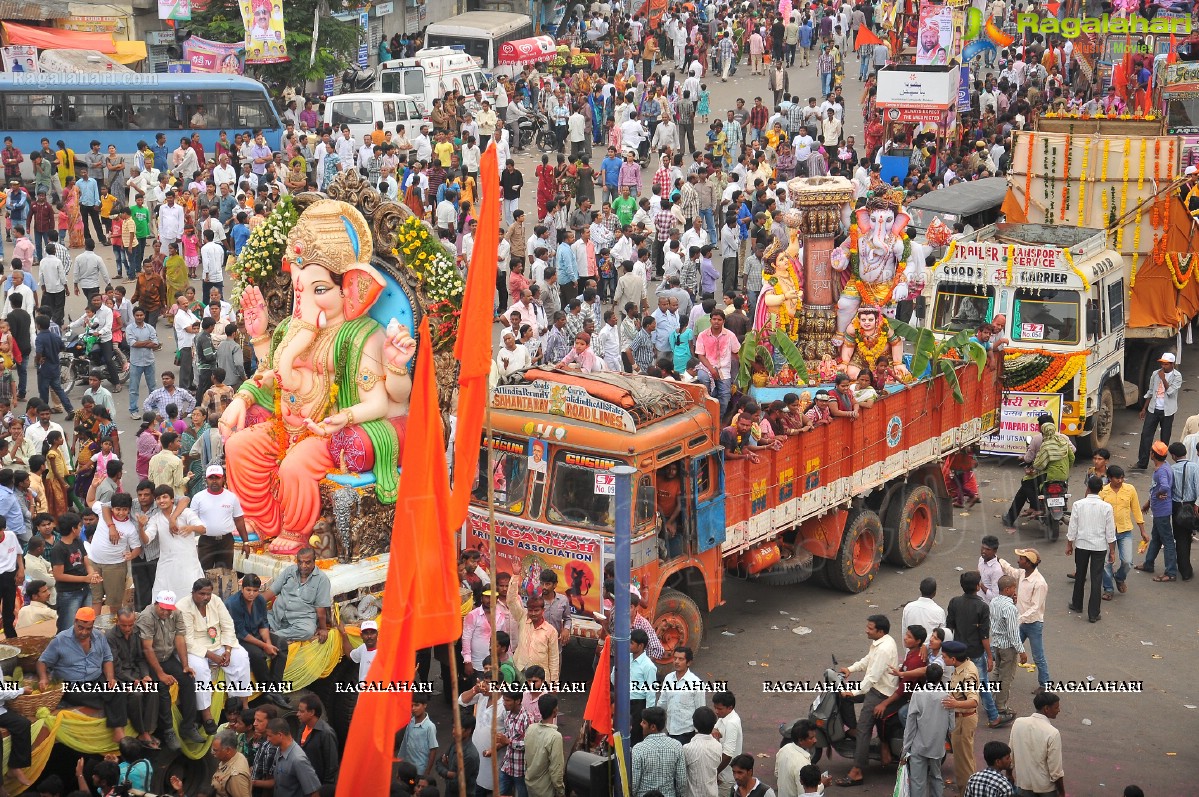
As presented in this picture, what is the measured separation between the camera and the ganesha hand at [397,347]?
14.0m

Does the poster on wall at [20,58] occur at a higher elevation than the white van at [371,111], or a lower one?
higher

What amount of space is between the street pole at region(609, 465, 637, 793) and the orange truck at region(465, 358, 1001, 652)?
2188 millimetres

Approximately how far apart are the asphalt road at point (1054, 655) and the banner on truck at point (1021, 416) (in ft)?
2.49

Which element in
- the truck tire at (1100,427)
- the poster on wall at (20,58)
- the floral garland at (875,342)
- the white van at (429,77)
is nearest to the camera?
the floral garland at (875,342)

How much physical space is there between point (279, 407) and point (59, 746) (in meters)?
3.91

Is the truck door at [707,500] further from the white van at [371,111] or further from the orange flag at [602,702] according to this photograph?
the white van at [371,111]

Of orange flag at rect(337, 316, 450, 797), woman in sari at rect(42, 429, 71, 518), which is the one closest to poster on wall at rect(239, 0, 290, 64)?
woman in sari at rect(42, 429, 71, 518)

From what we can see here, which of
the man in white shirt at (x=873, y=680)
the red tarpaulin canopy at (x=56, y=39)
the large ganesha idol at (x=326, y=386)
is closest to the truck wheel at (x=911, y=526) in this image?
the man in white shirt at (x=873, y=680)

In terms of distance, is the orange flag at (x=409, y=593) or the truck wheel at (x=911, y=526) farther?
the truck wheel at (x=911, y=526)

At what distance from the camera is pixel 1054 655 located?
48.1ft

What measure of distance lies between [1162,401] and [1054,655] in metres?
5.04

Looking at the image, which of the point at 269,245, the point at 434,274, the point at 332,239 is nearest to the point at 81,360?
the point at 269,245

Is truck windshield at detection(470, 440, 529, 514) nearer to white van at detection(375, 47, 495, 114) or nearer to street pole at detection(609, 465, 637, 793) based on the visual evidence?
street pole at detection(609, 465, 637, 793)

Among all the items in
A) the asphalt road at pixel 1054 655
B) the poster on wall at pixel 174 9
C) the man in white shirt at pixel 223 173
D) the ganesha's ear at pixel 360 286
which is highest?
Answer: the poster on wall at pixel 174 9
